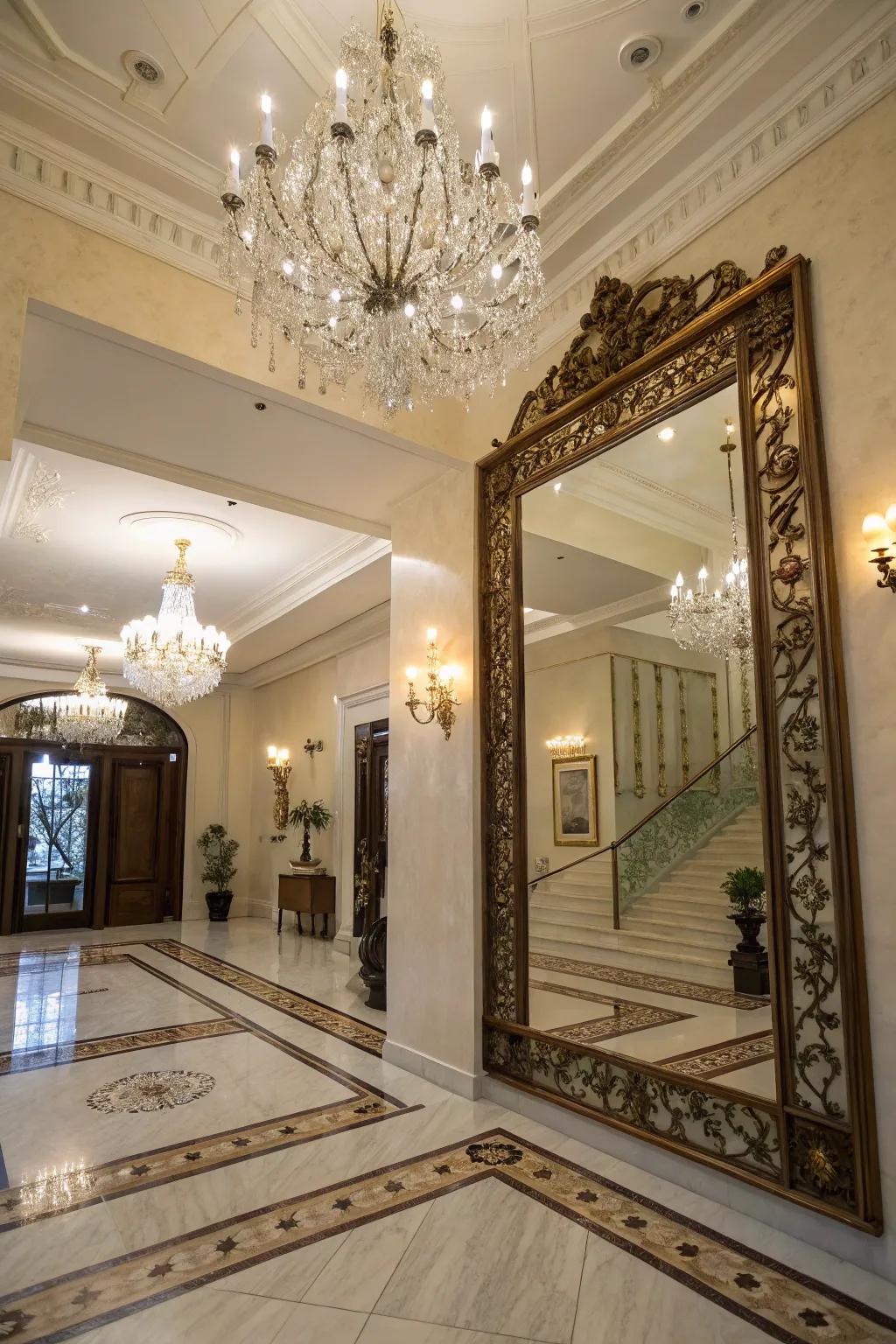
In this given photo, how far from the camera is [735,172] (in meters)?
3.30

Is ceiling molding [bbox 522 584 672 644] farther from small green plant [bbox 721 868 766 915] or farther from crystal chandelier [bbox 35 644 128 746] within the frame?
crystal chandelier [bbox 35 644 128 746]

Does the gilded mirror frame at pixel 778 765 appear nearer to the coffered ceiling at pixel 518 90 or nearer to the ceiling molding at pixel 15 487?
the coffered ceiling at pixel 518 90

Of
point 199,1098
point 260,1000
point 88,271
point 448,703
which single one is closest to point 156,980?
point 260,1000

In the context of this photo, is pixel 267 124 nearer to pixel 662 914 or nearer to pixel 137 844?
pixel 662 914

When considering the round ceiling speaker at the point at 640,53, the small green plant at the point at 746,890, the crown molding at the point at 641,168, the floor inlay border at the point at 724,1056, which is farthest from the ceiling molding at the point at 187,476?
the floor inlay border at the point at 724,1056

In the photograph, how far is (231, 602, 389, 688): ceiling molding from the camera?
29.4 ft

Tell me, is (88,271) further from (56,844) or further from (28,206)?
(56,844)

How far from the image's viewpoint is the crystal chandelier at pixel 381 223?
7.99ft

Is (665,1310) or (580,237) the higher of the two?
(580,237)

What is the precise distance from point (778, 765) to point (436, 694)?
7.05ft

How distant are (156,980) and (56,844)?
5035mm

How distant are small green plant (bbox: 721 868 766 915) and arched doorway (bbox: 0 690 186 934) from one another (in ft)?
35.0

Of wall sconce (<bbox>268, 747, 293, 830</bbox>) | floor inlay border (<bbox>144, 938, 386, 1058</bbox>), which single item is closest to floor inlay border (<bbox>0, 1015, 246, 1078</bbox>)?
floor inlay border (<bbox>144, 938, 386, 1058</bbox>)

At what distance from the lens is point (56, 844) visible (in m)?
11.5
